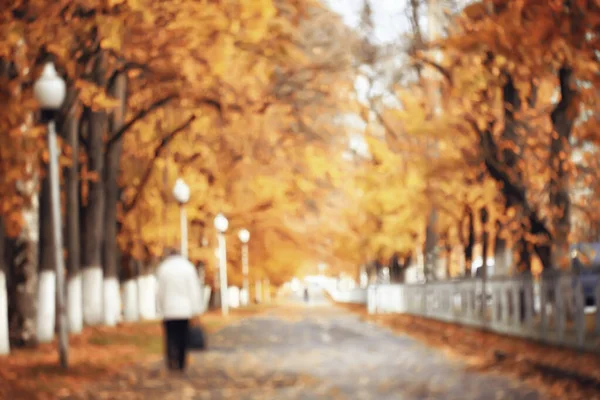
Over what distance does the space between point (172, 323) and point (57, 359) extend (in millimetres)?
3306

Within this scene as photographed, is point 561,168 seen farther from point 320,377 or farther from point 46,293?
point 320,377

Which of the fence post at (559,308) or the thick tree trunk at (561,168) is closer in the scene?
the fence post at (559,308)

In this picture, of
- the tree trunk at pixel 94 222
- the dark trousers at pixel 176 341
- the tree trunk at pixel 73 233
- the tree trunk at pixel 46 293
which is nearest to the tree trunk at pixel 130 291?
the tree trunk at pixel 94 222

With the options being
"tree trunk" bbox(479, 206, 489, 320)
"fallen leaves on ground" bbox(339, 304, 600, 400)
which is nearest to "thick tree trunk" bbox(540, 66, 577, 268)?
"fallen leaves on ground" bbox(339, 304, 600, 400)

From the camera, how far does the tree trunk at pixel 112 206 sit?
110 feet

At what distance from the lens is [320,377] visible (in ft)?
55.4

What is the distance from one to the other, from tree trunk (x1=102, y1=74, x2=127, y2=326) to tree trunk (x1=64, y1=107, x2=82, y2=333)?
287 centimetres

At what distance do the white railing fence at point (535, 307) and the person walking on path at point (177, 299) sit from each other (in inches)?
235

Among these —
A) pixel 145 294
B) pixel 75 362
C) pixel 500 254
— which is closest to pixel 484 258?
pixel 500 254

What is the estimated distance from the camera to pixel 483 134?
96.6 feet

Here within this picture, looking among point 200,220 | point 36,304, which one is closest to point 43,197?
point 36,304

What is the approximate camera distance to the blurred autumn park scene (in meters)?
17.0

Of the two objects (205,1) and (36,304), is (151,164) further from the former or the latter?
(205,1)

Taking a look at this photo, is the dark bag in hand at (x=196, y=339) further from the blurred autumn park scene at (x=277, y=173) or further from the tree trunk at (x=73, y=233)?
the tree trunk at (x=73, y=233)
